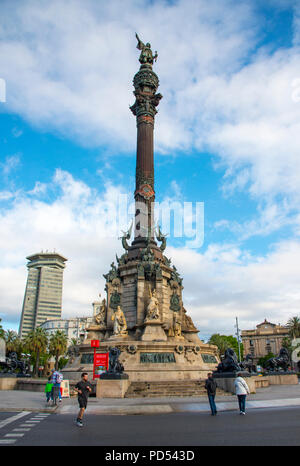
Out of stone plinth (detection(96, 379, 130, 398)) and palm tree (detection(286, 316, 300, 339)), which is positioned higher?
palm tree (detection(286, 316, 300, 339))

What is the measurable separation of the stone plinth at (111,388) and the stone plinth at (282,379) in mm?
17521

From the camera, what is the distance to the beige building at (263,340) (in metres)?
98.5

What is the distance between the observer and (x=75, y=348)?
32.1 metres

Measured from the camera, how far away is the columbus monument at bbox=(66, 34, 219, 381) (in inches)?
1035

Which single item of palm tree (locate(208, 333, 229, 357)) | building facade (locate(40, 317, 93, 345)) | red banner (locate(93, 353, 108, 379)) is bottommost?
red banner (locate(93, 353, 108, 379))

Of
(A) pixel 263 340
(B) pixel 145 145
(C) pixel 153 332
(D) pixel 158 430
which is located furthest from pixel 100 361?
(A) pixel 263 340

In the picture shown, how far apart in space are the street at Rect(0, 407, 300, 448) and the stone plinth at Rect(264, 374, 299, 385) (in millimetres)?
20830

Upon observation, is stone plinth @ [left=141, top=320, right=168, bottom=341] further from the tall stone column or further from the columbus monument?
the tall stone column

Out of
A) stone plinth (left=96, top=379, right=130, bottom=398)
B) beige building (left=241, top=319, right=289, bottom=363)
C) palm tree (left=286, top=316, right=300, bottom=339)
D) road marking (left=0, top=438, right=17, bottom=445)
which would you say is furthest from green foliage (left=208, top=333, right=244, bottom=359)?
road marking (left=0, top=438, right=17, bottom=445)

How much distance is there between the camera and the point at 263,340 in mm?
101188

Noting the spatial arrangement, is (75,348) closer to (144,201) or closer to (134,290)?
(134,290)

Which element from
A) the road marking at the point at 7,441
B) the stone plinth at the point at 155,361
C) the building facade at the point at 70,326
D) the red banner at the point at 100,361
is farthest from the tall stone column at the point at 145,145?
the building facade at the point at 70,326
